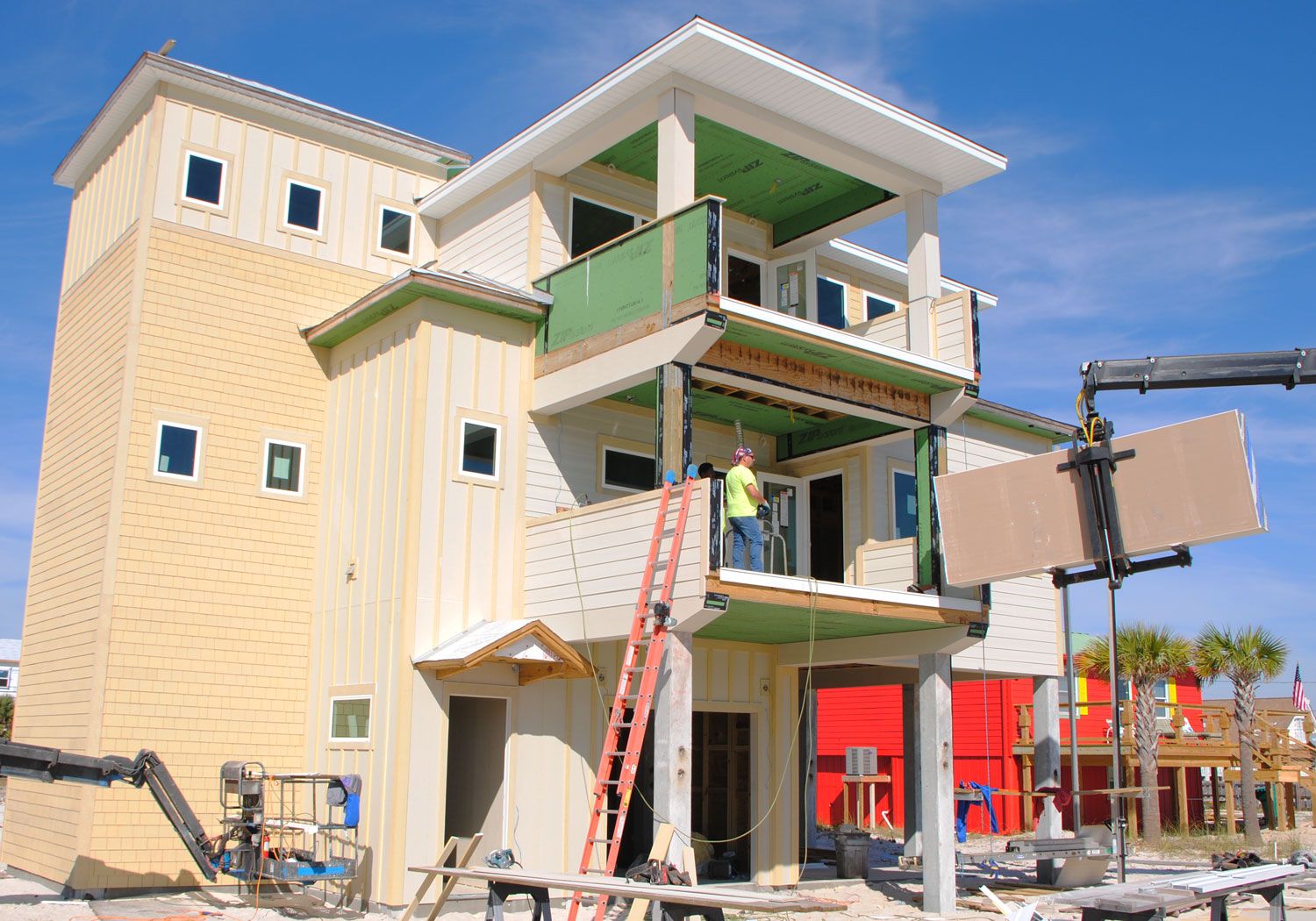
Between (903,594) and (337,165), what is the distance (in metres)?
10.6

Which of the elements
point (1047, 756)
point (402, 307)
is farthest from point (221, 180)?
point (1047, 756)

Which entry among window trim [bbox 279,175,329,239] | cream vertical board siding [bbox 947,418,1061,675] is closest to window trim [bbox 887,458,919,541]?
cream vertical board siding [bbox 947,418,1061,675]

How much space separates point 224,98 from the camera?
17906 mm

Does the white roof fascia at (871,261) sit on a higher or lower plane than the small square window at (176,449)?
higher

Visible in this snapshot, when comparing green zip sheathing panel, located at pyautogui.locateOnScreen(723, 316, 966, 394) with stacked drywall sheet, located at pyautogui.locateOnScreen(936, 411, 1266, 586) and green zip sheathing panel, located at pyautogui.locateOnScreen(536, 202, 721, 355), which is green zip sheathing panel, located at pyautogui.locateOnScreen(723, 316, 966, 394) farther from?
stacked drywall sheet, located at pyautogui.locateOnScreen(936, 411, 1266, 586)

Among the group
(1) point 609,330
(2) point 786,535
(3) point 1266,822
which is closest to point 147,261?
(1) point 609,330

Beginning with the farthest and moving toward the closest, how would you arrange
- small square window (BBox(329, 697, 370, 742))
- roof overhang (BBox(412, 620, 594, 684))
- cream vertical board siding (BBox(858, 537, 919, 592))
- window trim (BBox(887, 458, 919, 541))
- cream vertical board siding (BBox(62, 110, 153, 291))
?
window trim (BBox(887, 458, 919, 541))
cream vertical board siding (BBox(62, 110, 153, 291))
cream vertical board siding (BBox(858, 537, 919, 592))
small square window (BBox(329, 697, 370, 742))
roof overhang (BBox(412, 620, 594, 684))

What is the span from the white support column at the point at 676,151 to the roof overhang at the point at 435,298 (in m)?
2.47

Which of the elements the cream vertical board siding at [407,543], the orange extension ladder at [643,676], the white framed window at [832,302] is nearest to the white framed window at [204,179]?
the cream vertical board siding at [407,543]

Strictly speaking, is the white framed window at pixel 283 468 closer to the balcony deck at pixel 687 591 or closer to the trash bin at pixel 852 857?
the balcony deck at pixel 687 591

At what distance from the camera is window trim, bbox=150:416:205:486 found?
53.4 ft

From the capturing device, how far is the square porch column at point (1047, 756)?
19.5 metres

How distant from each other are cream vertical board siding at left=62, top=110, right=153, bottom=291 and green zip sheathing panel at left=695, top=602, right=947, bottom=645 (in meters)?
9.87

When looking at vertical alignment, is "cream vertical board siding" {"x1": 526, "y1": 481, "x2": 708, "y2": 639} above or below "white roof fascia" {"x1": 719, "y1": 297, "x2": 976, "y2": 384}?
below
